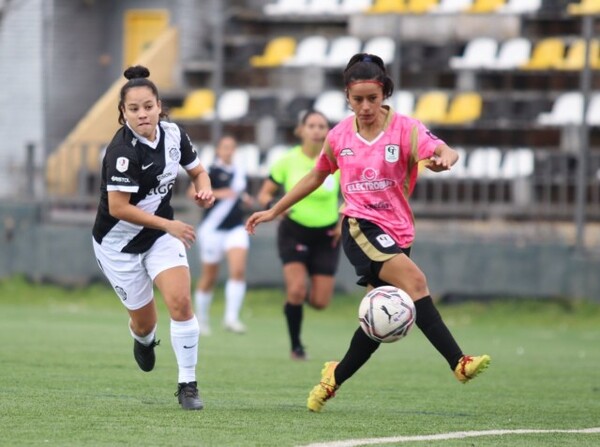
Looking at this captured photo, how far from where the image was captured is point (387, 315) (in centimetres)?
771

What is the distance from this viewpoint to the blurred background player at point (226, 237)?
15797 millimetres

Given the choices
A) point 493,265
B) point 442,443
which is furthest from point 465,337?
point 442,443

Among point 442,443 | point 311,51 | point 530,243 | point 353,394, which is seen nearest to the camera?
point 442,443

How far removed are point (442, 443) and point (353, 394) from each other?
2533mm

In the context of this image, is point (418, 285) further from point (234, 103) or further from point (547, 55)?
point (234, 103)

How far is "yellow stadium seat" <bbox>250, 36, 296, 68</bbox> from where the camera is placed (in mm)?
23188

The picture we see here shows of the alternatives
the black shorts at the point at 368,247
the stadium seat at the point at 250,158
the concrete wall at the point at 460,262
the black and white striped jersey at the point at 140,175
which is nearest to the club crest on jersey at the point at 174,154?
the black and white striped jersey at the point at 140,175

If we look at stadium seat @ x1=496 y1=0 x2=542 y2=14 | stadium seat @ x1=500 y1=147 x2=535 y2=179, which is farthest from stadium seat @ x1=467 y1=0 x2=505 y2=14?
stadium seat @ x1=500 y1=147 x2=535 y2=179

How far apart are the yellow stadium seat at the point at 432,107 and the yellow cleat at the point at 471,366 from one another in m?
13.2

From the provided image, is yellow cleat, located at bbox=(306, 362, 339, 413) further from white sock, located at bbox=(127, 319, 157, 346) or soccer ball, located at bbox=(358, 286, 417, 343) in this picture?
white sock, located at bbox=(127, 319, 157, 346)

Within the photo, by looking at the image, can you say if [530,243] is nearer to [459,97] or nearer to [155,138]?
[459,97]

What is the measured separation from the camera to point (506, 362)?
12.6m

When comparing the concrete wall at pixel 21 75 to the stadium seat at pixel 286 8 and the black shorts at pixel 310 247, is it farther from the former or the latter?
the black shorts at pixel 310 247

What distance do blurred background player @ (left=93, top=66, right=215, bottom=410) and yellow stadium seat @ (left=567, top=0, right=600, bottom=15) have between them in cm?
1380
